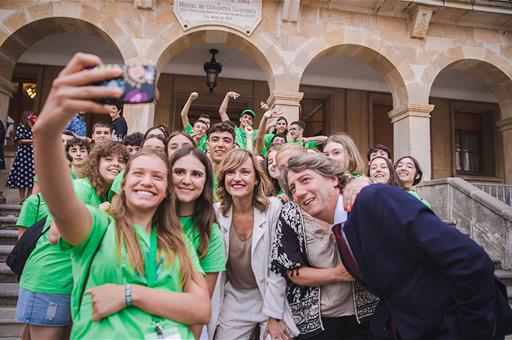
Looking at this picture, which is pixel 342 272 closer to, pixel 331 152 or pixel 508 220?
pixel 331 152

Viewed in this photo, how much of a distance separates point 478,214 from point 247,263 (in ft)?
15.2

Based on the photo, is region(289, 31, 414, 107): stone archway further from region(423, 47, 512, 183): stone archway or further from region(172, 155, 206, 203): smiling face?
region(172, 155, 206, 203): smiling face

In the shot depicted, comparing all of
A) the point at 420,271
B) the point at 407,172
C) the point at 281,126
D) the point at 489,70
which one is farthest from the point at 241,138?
the point at 489,70

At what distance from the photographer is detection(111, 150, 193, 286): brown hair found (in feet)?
4.67

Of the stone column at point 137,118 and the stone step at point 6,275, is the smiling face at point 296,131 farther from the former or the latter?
the stone step at point 6,275

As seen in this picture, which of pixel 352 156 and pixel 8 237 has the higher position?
pixel 352 156

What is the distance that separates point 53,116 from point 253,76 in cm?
920

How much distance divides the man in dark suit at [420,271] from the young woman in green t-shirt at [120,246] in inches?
→ 30.0

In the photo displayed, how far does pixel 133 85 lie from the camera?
101 centimetres

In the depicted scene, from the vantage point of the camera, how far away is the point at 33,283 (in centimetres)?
199

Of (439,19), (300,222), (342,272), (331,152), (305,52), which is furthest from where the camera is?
(439,19)

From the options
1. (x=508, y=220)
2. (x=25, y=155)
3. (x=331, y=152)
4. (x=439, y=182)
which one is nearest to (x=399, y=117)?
(x=439, y=182)

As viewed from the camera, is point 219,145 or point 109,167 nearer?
point 109,167

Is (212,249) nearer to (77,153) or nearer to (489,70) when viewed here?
(77,153)
